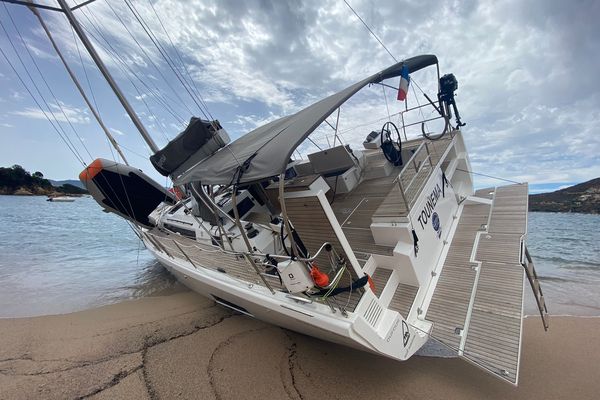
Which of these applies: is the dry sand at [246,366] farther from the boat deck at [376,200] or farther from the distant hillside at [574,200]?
the distant hillside at [574,200]

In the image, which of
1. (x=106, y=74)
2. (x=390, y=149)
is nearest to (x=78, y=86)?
(x=106, y=74)

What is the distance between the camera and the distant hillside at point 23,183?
63.0 meters

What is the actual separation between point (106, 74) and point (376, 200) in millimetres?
8264

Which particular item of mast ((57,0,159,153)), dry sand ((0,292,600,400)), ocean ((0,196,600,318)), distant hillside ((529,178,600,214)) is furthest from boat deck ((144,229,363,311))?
distant hillside ((529,178,600,214))

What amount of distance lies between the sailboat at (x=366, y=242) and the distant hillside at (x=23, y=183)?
76114 millimetres

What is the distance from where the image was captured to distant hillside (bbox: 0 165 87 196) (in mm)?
63031

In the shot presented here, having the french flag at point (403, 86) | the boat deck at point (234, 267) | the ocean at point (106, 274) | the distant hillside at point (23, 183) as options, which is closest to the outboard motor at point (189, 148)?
the boat deck at point (234, 267)

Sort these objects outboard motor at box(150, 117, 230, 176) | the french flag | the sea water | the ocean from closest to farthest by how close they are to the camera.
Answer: the french flag < outboard motor at box(150, 117, 230, 176) < the ocean < the sea water

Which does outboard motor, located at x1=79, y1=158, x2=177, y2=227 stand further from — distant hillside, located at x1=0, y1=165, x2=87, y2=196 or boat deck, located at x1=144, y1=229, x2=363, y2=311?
distant hillside, located at x1=0, y1=165, x2=87, y2=196

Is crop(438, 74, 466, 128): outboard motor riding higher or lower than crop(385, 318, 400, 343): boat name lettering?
higher

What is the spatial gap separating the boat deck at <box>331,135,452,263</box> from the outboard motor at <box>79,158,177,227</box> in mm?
5325

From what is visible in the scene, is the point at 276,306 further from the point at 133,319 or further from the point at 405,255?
the point at 133,319

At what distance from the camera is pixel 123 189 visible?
26.1 feet

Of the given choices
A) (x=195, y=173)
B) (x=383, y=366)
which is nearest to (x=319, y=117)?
(x=195, y=173)
